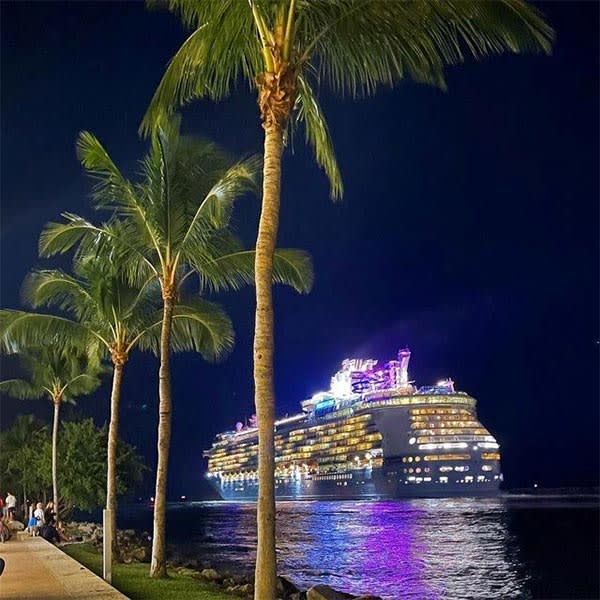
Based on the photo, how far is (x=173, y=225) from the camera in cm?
1320

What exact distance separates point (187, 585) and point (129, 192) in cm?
607

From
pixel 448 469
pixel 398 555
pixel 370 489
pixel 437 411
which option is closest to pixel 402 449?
pixel 448 469

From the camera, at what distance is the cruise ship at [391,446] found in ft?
272

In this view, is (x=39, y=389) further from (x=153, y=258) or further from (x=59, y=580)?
(x=59, y=580)

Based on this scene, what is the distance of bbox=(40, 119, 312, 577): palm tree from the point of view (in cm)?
1262

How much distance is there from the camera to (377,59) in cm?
841

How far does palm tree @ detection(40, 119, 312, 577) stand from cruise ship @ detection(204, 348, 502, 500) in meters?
64.7

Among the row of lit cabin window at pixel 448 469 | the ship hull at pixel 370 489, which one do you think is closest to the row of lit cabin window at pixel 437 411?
the row of lit cabin window at pixel 448 469

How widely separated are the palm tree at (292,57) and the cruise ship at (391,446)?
70.1 metres

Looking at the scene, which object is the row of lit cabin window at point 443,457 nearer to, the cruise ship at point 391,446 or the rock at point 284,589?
the cruise ship at point 391,446

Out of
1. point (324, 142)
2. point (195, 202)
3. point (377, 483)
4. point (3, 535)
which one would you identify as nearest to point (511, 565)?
point (3, 535)

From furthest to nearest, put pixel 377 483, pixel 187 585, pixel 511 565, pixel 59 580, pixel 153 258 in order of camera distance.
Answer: pixel 377 483 < pixel 511 565 < pixel 153 258 < pixel 187 585 < pixel 59 580

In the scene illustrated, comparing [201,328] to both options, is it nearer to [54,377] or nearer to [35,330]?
[35,330]

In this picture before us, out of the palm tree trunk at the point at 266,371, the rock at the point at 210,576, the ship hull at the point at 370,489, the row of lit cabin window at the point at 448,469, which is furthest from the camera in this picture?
the ship hull at the point at 370,489
